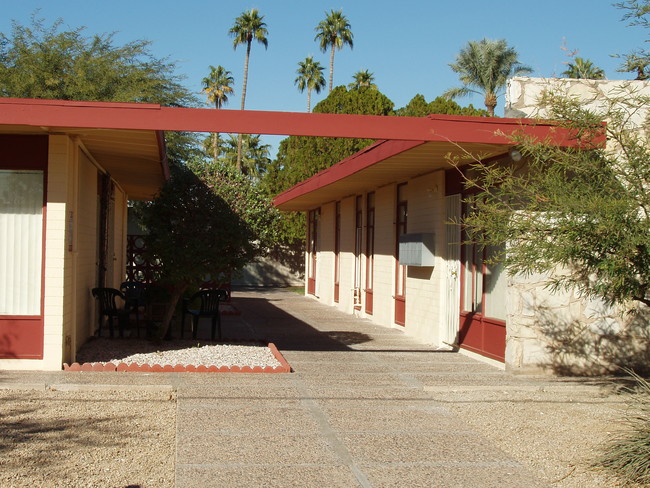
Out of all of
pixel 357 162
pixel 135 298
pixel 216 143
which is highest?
pixel 216 143

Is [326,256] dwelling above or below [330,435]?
above

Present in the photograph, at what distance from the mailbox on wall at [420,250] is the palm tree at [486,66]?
86.7ft

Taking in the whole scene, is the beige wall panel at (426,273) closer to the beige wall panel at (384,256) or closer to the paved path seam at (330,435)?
the beige wall panel at (384,256)

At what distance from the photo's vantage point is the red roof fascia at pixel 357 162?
10797 millimetres

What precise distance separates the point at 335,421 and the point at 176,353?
417 cm

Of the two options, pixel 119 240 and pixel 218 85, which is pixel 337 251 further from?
pixel 218 85

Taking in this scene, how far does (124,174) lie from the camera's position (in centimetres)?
1468

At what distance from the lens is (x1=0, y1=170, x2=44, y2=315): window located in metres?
9.27

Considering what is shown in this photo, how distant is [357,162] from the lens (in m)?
13.6

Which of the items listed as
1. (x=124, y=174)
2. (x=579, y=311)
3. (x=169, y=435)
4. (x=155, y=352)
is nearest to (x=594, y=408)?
(x=579, y=311)

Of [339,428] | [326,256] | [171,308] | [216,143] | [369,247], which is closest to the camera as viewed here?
[339,428]

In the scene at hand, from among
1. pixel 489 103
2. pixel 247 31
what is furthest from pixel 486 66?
pixel 247 31

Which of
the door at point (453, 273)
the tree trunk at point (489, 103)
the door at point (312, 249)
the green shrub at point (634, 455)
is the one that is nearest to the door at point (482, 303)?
the door at point (453, 273)

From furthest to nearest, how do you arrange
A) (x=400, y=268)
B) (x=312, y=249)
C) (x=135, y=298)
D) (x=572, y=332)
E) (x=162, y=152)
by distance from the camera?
(x=312, y=249)
(x=400, y=268)
(x=135, y=298)
(x=162, y=152)
(x=572, y=332)
